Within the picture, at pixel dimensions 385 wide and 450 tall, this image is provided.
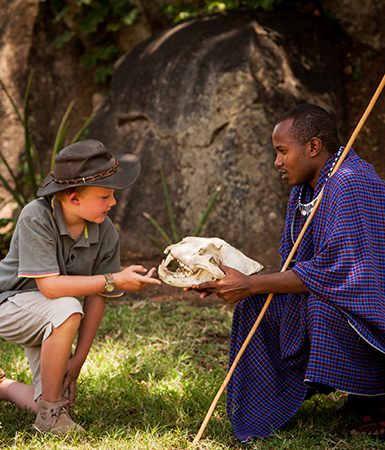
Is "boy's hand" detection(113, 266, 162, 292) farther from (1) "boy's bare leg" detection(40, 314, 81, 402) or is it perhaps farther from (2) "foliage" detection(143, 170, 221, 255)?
(2) "foliage" detection(143, 170, 221, 255)

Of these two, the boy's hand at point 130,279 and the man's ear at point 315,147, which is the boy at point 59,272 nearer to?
the boy's hand at point 130,279

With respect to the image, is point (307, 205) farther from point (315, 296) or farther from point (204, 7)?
point (204, 7)

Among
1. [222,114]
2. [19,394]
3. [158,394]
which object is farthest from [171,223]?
[19,394]

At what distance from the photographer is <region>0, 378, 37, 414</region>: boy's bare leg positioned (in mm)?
3656

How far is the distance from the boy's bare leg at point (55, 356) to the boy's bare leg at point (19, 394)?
21 cm

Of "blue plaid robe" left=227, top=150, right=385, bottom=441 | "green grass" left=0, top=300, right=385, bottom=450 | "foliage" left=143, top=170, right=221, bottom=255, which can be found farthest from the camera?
"foliage" left=143, top=170, right=221, bottom=255

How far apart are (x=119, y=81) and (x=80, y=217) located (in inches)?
157

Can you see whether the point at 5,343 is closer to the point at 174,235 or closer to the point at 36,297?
the point at 36,297

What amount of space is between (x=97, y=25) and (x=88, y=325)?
16.3ft

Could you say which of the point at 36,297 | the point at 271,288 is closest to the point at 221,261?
the point at 271,288

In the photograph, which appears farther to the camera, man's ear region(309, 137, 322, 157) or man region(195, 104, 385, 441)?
man's ear region(309, 137, 322, 157)

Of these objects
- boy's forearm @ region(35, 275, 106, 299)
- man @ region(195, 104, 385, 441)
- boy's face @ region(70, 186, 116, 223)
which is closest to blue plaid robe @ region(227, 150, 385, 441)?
man @ region(195, 104, 385, 441)

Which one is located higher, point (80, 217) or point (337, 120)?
point (80, 217)

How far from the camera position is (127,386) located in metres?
4.03
